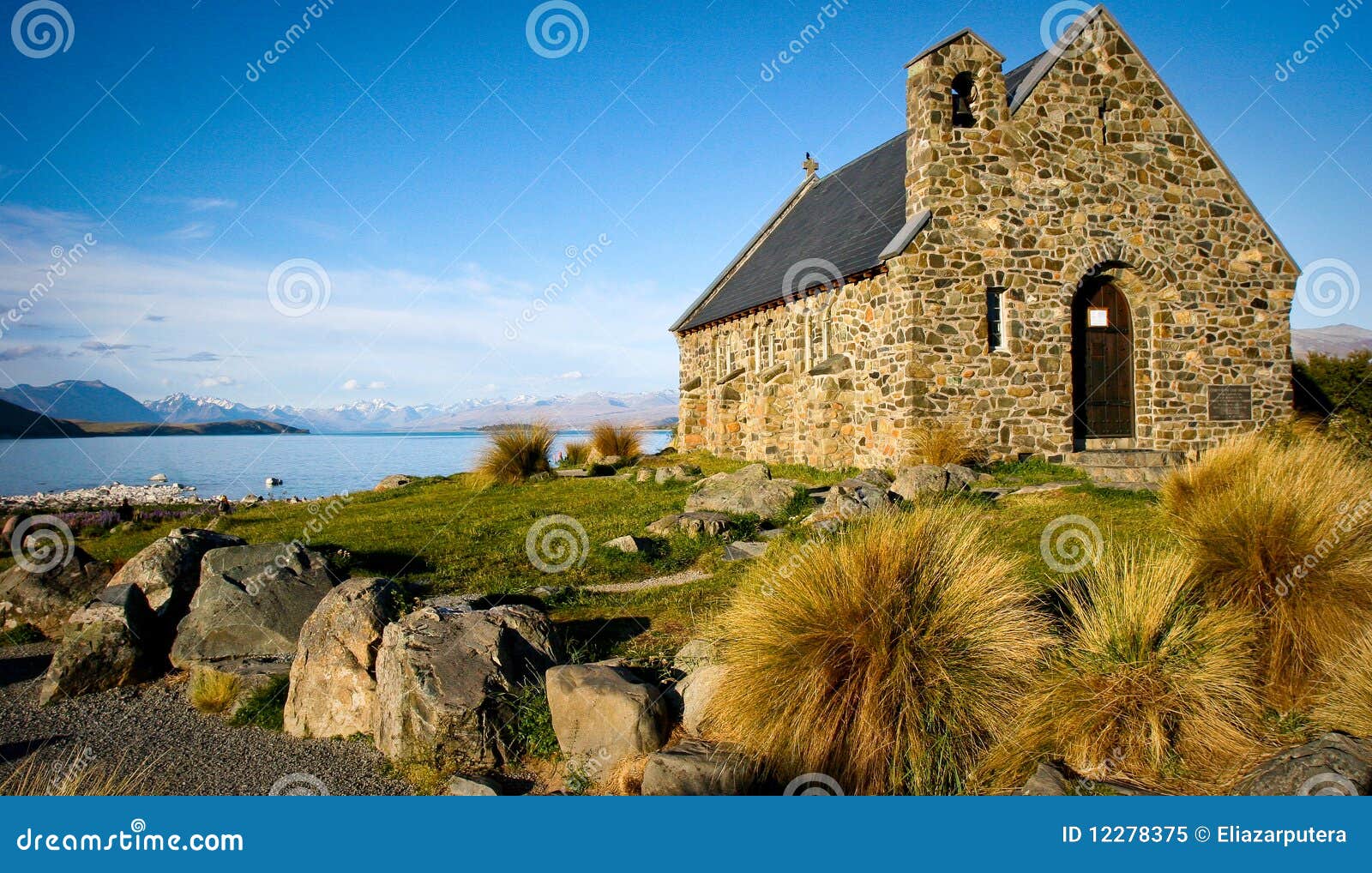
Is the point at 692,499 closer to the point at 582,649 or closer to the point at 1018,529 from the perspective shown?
the point at 1018,529

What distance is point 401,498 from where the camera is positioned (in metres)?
20.4

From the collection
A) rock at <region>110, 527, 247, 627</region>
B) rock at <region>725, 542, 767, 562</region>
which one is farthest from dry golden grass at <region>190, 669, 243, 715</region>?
rock at <region>725, 542, 767, 562</region>

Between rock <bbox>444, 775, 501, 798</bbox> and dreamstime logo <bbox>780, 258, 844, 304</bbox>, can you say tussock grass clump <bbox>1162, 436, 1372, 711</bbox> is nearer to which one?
rock <bbox>444, 775, 501, 798</bbox>

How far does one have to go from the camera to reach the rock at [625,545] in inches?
441

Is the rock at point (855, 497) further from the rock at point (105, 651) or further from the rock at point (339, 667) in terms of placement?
the rock at point (105, 651)

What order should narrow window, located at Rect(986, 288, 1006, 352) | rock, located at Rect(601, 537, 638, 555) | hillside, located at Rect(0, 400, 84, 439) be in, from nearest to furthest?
rock, located at Rect(601, 537, 638, 555), narrow window, located at Rect(986, 288, 1006, 352), hillside, located at Rect(0, 400, 84, 439)

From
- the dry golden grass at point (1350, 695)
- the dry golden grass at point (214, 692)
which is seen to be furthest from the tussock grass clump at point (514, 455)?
the dry golden grass at point (1350, 695)

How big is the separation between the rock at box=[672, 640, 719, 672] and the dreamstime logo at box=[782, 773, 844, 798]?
51.4 inches

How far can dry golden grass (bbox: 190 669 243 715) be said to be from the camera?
24.1 feet

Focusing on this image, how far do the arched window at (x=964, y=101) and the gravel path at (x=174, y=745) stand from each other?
49.3 ft

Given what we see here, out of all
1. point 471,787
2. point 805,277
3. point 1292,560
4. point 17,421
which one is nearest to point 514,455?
point 805,277

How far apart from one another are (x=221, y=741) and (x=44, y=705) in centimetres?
235

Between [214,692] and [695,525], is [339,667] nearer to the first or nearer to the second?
[214,692]

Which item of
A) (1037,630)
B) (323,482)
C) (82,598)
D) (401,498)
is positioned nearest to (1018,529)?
(1037,630)
